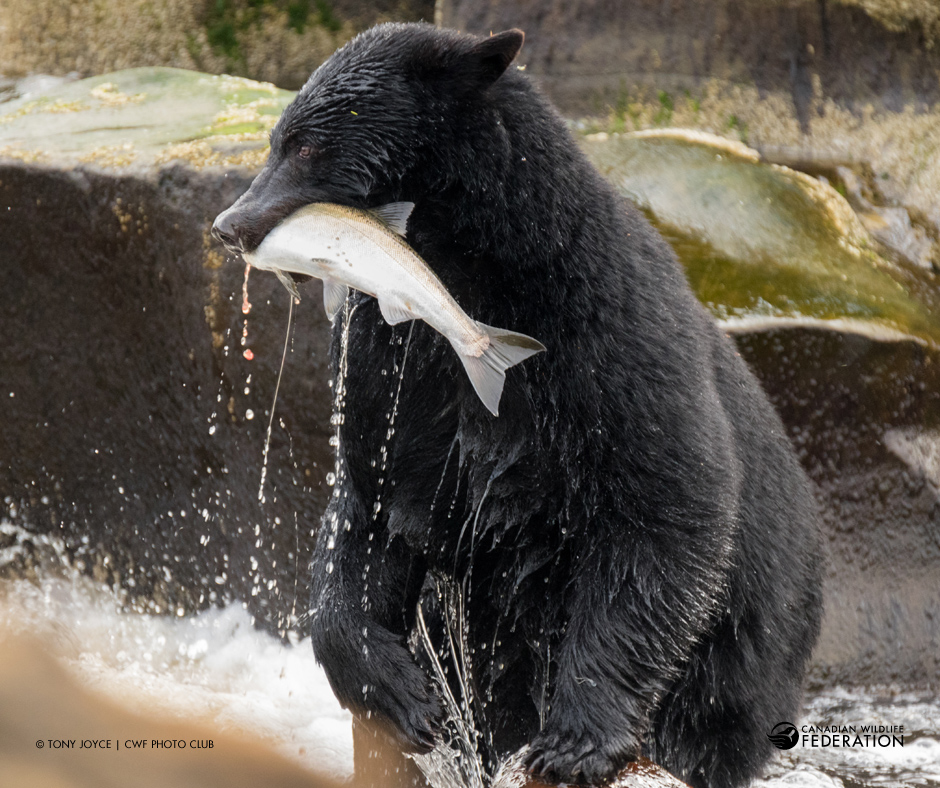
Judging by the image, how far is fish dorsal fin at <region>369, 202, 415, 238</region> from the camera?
2.94 m

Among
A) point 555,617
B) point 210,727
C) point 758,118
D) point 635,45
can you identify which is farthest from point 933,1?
point 210,727

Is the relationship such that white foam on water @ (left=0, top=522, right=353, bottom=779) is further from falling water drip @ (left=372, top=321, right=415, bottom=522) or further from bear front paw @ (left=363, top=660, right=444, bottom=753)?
falling water drip @ (left=372, top=321, right=415, bottom=522)

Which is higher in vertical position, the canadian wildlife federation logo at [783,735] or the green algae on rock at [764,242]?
the green algae on rock at [764,242]

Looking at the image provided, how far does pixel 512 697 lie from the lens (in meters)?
3.68

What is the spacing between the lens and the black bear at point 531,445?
9.98ft

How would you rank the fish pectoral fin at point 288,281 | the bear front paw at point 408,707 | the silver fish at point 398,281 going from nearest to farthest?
the silver fish at point 398,281 → the fish pectoral fin at point 288,281 → the bear front paw at point 408,707

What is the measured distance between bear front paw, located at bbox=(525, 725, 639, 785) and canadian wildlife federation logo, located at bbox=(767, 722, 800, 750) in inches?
38.6

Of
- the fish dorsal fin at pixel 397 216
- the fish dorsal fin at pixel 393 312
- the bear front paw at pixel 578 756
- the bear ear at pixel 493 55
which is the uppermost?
the bear ear at pixel 493 55

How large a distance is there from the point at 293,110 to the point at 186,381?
2301 mm

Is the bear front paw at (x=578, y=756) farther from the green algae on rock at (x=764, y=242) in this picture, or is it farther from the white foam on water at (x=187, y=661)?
the green algae on rock at (x=764, y=242)

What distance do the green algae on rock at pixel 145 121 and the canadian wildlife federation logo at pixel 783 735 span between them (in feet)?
11.1

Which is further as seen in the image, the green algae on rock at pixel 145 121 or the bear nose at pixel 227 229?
the green algae on rock at pixel 145 121

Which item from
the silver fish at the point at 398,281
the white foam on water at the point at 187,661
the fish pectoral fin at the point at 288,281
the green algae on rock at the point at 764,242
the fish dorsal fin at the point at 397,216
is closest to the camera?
the silver fish at the point at 398,281

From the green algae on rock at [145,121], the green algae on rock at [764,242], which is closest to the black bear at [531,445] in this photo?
the green algae on rock at [764,242]
